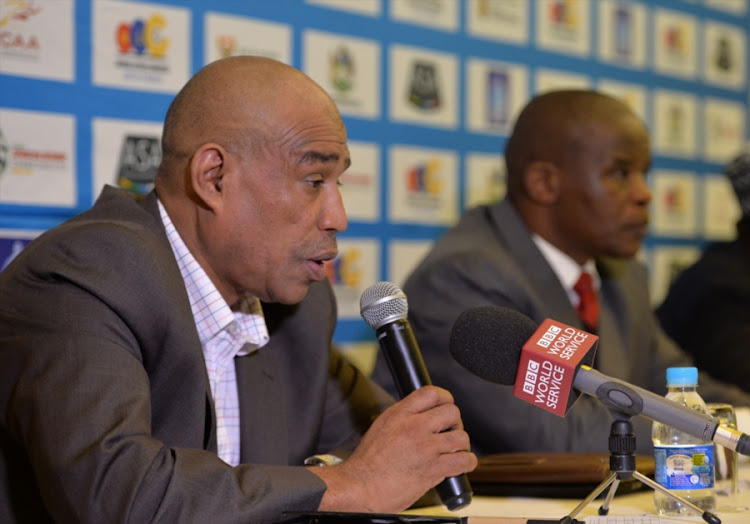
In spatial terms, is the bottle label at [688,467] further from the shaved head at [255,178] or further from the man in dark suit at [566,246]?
the man in dark suit at [566,246]

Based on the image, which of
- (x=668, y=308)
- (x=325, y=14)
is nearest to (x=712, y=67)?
(x=668, y=308)

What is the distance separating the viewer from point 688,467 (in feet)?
5.26

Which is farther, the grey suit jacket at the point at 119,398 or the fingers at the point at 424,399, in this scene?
the fingers at the point at 424,399

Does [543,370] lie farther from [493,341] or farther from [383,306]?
[383,306]

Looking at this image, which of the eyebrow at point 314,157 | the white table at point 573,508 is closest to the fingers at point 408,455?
the white table at point 573,508

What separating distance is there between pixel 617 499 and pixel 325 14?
1.77 m

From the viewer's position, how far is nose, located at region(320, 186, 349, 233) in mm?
1815

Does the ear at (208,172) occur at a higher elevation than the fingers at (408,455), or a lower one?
higher

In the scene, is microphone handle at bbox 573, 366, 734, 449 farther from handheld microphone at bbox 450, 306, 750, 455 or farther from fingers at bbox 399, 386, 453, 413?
fingers at bbox 399, 386, 453, 413

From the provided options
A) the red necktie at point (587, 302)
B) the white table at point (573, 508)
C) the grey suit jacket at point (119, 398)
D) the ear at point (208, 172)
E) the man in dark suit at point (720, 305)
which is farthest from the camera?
the man in dark suit at point (720, 305)

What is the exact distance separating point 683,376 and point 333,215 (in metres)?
0.66

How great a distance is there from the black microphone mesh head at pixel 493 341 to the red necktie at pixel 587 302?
1356mm

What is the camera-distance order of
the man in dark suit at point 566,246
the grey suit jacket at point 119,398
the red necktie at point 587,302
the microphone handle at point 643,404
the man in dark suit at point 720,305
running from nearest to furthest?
the microphone handle at point 643,404
the grey suit jacket at point 119,398
the man in dark suit at point 566,246
the red necktie at point 587,302
the man in dark suit at point 720,305

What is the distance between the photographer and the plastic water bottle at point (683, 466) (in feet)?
5.25
